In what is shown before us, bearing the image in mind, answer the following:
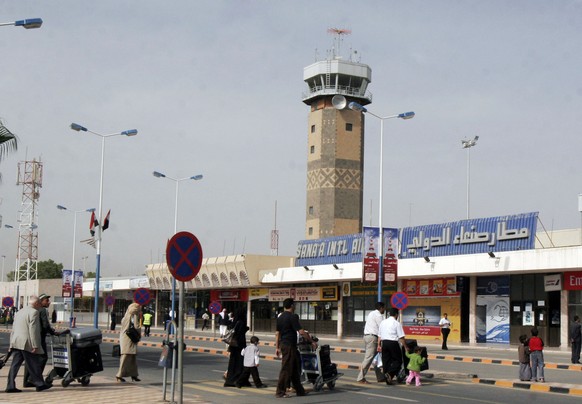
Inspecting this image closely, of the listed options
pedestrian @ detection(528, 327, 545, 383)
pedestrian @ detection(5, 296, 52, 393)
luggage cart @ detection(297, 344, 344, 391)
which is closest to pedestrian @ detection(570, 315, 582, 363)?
pedestrian @ detection(528, 327, 545, 383)

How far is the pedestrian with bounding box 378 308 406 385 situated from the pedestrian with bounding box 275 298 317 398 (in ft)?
9.31

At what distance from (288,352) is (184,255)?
413cm

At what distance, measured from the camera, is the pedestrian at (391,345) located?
17.8 meters

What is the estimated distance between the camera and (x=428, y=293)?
46062mm

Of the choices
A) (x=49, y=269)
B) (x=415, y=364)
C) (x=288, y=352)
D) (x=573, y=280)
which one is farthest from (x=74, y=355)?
(x=49, y=269)

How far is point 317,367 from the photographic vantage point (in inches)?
655

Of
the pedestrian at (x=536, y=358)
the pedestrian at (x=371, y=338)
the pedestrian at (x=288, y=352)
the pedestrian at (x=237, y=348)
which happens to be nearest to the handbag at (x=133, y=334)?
the pedestrian at (x=237, y=348)

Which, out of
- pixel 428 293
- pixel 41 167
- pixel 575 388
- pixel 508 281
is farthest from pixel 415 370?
pixel 41 167

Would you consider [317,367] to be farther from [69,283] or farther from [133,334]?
[69,283]

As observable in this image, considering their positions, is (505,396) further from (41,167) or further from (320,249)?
(41,167)

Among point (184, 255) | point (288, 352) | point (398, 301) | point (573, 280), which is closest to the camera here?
point (184, 255)

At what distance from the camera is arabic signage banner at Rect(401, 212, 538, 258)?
4034 cm

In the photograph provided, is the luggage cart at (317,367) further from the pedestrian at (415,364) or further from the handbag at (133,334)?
the handbag at (133,334)

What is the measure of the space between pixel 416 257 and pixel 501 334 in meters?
7.42
